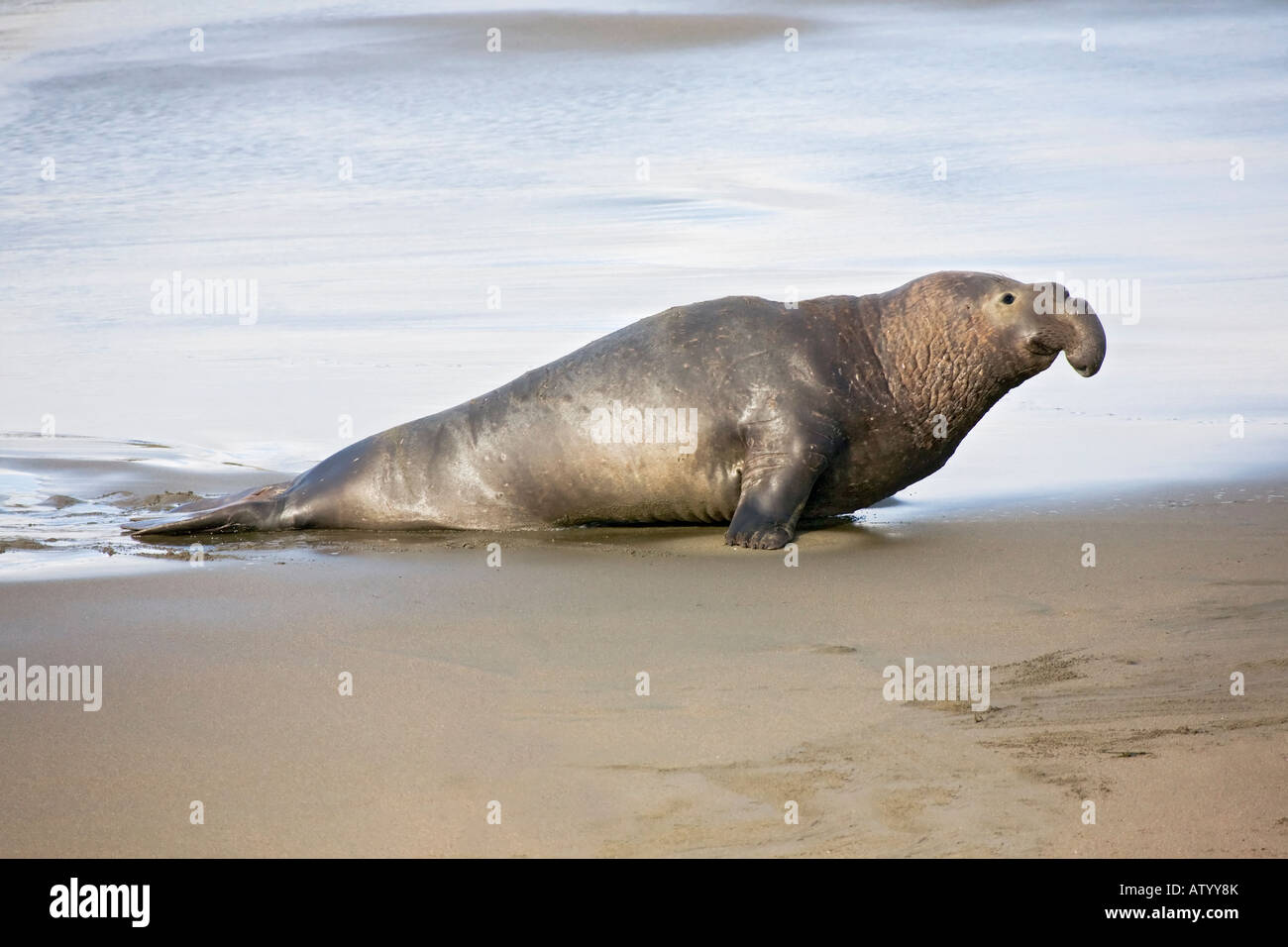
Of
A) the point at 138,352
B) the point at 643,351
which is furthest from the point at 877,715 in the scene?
the point at 138,352

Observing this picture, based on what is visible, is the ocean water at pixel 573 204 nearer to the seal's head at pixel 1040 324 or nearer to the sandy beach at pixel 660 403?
the sandy beach at pixel 660 403

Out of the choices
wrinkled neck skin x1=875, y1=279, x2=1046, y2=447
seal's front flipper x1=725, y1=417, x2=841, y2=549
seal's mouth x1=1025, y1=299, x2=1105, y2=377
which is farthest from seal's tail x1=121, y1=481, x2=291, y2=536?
Result: seal's mouth x1=1025, y1=299, x2=1105, y2=377

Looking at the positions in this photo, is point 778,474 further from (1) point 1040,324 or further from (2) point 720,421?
(1) point 1040,324

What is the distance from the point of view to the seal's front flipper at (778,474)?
25.2 feet

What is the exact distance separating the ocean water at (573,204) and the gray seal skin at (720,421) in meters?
0.72

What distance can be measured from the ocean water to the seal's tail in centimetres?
40

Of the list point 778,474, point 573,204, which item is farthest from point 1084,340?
point 573,204

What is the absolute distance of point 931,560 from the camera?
283 inches

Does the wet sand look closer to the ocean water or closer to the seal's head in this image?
the seal's head

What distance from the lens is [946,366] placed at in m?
8.14

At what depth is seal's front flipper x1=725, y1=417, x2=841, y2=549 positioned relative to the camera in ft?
25.2

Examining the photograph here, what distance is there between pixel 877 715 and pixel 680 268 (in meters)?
10.3
